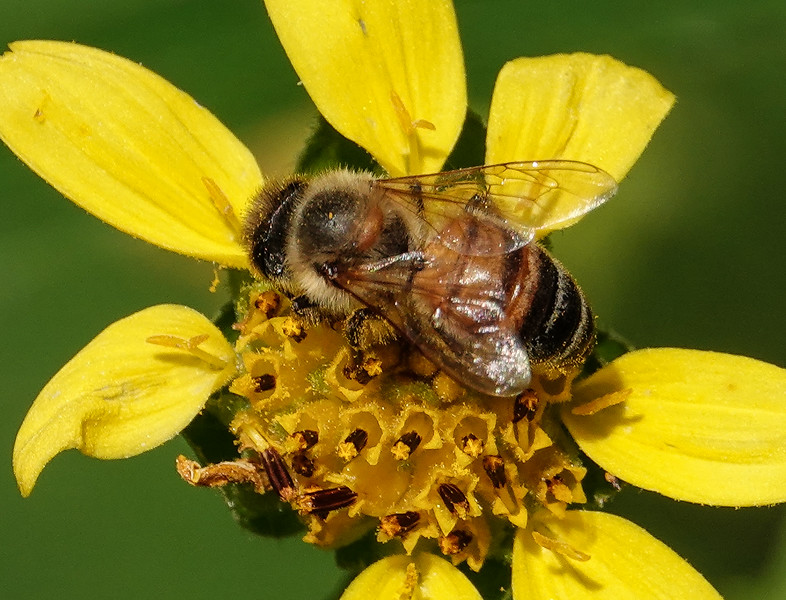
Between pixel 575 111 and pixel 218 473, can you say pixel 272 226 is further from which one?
pixel 575 111

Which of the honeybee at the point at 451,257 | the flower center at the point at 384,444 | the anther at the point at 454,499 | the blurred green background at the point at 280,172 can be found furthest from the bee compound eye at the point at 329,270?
the blurred green background at the point at 280,172

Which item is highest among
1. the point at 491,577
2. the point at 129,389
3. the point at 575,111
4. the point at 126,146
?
the point at 126,146

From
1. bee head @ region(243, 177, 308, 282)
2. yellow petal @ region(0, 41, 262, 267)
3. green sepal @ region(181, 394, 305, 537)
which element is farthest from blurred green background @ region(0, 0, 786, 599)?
bee head @ region(243, 177, 308, 282)

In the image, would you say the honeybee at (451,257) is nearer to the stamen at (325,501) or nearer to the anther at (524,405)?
the anther at (524,405)

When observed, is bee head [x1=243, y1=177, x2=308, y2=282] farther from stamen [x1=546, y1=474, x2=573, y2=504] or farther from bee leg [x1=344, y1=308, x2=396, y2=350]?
stamen [x1=546, y1=474, x2=573, y2=504]

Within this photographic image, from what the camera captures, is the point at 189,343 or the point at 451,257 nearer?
the point at 451,257

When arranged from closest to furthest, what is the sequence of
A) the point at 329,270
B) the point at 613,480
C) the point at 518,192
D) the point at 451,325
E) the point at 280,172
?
the point at 451,325 < the point at 329,270 < the point at 518,192 < the point at 613,480 < the point at 280,172

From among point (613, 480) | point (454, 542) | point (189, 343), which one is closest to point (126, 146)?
point (189, 343)

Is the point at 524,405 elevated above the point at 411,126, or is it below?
below
